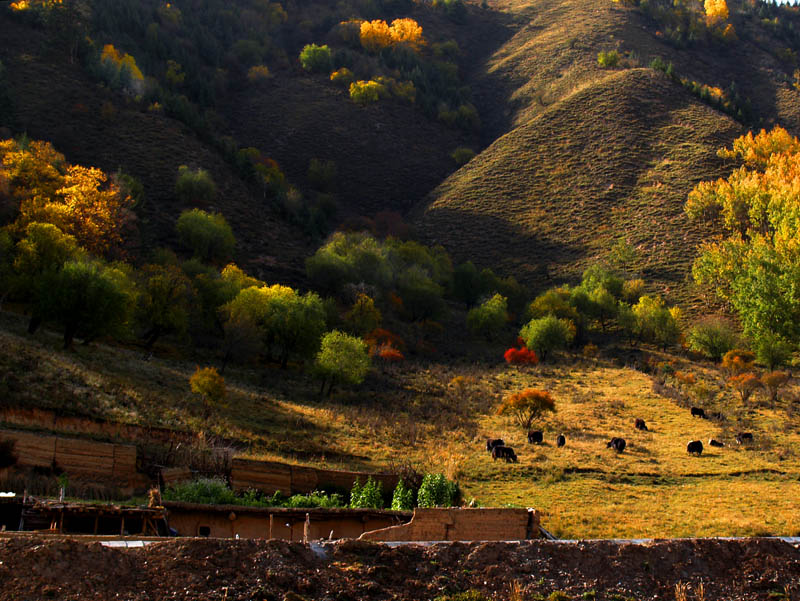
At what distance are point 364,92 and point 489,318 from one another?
5927 centimetres

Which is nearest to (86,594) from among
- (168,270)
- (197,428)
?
(197,428)

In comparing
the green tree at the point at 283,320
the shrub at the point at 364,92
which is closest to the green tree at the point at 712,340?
the green tree at the point at 283,320

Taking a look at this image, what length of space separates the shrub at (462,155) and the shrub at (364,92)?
16.4 metres

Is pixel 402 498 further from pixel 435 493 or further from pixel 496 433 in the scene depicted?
pixel 496 433

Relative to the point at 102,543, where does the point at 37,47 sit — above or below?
above

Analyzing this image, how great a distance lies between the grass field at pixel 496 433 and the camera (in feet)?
71.1

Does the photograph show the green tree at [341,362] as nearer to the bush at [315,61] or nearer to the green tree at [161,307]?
the green tree at [161,307]

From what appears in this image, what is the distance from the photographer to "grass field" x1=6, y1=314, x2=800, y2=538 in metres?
21.7

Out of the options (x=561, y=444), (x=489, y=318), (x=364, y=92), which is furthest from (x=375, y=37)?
(x=561, y=444)

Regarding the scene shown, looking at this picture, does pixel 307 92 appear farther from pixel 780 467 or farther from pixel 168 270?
pixel 780 467

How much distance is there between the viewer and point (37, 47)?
8181 cm

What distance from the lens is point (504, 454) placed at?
92.3ft

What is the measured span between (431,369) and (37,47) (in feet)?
197

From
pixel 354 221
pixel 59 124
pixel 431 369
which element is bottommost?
pixel 431 369
